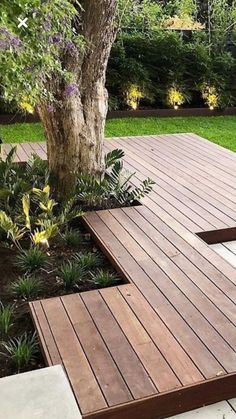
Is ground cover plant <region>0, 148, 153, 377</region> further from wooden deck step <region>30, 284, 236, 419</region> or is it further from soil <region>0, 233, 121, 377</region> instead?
wooden deck step <region>30, 284, 236, 419</region>

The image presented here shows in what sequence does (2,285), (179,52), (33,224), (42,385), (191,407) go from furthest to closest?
1. (179,52)
2. (33,224)
3. (2,285)
4. (191,407)
5. (42,385)

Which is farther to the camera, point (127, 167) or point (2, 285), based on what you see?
point (127, 167)

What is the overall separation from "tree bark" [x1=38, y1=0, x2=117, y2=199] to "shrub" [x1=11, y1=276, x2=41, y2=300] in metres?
1.14

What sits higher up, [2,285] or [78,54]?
[78,54]

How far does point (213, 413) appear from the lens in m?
1.90

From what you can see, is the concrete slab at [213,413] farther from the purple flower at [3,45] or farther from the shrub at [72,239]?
the purple flower at [3,45]

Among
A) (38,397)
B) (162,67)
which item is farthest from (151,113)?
(38,397)

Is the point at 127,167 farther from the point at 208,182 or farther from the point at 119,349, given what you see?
the point at 119,349

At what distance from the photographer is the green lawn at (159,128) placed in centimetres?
625

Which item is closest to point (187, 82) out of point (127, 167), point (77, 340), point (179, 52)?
point (179, 52)

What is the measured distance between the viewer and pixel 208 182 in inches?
174

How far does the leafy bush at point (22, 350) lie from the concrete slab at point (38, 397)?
12.4 inches

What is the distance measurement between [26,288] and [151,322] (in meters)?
0.74

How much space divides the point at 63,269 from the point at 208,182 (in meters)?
2.08
